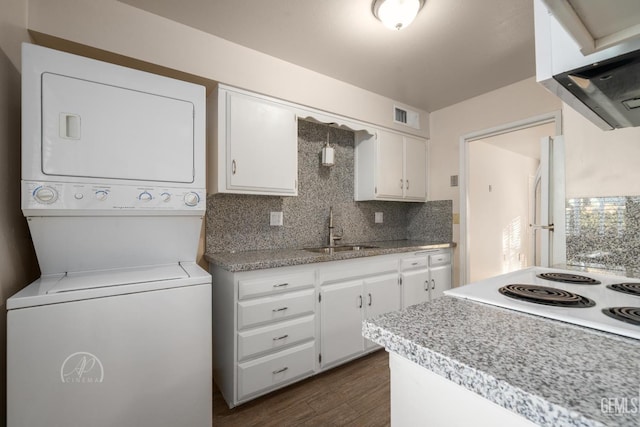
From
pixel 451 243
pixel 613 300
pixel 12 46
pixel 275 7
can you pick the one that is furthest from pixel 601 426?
pixel 451 243

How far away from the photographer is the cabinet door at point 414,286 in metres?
2.38

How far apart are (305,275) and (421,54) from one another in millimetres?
1826

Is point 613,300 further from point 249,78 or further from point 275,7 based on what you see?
point 249,78

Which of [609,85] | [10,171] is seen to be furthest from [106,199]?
[609,85]

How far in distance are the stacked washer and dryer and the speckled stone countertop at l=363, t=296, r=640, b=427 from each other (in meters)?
1.04

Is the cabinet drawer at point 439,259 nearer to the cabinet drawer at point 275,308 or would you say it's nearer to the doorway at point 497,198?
the doorway at point 497,198

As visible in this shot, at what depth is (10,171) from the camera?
123 cm

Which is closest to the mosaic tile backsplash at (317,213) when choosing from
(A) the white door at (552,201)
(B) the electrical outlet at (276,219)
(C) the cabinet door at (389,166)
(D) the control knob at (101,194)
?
(B) the electrical outlet at (276,219)

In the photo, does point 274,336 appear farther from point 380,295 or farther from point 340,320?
point 380,295

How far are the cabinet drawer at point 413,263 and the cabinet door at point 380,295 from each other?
132 millimetres

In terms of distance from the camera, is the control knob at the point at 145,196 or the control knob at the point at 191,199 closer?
the control knob at the point at 145,196

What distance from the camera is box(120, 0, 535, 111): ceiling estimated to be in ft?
5.14

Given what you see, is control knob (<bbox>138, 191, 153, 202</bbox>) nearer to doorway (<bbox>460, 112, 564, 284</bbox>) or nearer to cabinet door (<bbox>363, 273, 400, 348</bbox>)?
cabinet door (<bbox>363, 273, 400, 348</bbox>)

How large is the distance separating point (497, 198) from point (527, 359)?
4.53 meters
